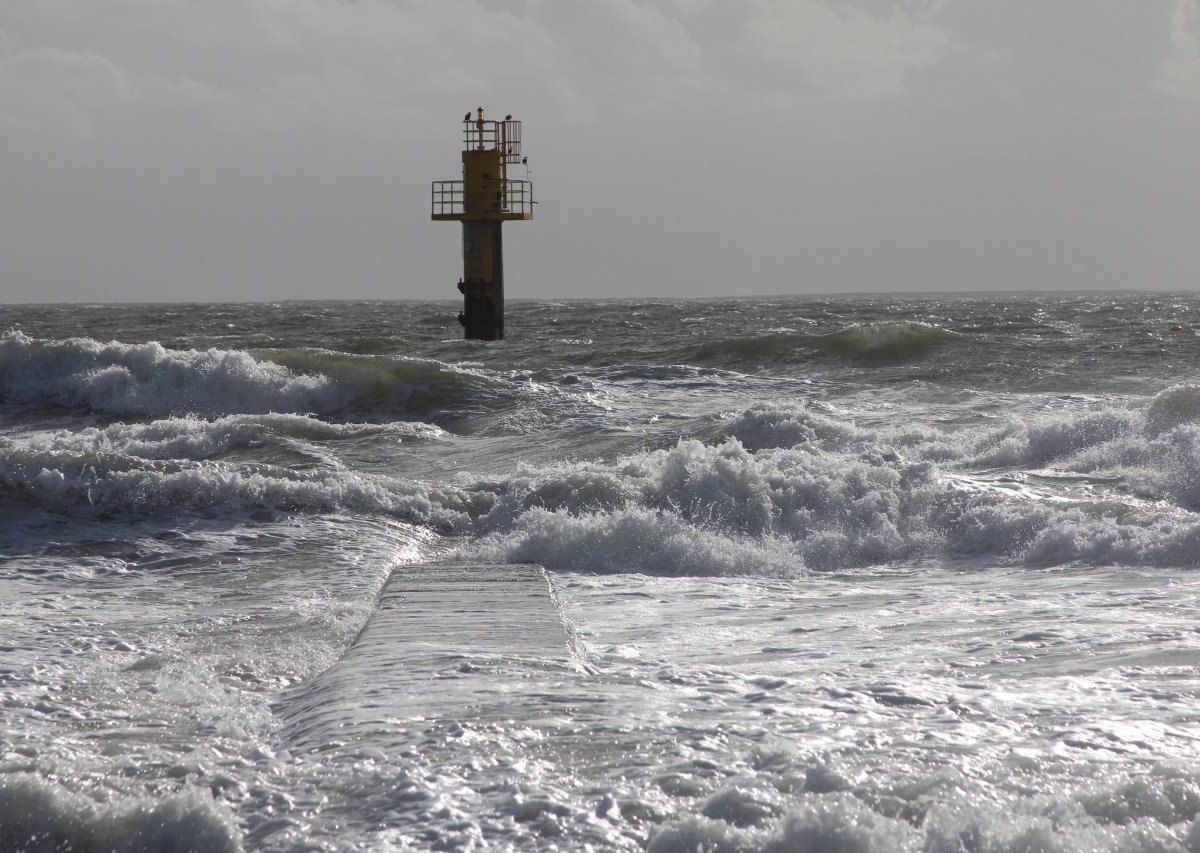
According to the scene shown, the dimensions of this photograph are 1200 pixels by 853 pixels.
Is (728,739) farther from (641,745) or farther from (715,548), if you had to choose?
(715,548)

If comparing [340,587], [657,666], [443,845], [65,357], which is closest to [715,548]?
[340,587]

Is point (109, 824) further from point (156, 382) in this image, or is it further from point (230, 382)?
point (156, 382)

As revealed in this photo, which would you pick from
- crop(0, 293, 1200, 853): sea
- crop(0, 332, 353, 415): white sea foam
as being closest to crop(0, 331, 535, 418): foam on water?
crop(0, 332, 353, 415): white sea foam

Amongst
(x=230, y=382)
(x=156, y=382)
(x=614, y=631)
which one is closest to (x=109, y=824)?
(x=614, y=631)

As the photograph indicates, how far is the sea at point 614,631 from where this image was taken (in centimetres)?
328

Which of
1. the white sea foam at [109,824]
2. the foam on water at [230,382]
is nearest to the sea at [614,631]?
the white sea foam at [109,824]

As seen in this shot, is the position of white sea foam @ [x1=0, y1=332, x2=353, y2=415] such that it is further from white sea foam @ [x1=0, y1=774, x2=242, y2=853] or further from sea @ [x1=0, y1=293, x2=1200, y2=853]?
white sea foam @ [x1=0, y1=774, x2=242, y2=853]

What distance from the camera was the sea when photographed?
3277 millimetres

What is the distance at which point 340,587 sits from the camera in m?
6.48

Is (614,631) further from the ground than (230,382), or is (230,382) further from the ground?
(230,382)

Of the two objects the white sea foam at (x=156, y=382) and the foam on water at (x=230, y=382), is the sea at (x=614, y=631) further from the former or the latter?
the white sea foam at (x=156, y=382)

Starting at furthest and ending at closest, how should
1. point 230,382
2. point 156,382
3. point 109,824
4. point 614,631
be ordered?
1. point 156,382
2. point 230,382
3. point 614,631
4. point 109,824

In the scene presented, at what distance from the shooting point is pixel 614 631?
18.0 feet

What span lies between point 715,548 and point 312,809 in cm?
→ 437
